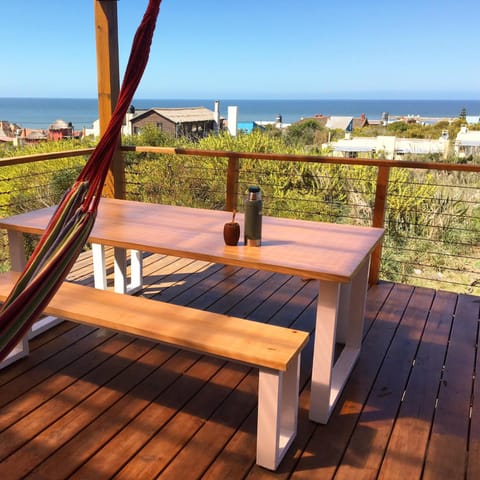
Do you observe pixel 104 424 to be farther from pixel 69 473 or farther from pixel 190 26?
pixel 190 26

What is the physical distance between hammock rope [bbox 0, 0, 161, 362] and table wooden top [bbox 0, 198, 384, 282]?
1.82 ft

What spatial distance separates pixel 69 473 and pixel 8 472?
0.20 metres

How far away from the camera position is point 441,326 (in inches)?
118

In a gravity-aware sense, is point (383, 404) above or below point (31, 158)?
below

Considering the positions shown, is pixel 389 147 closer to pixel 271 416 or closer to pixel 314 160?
pixel 314 160

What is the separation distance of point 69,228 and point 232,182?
8.10 feet

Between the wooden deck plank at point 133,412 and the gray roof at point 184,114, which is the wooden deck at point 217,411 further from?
the gray roof at point 184,114

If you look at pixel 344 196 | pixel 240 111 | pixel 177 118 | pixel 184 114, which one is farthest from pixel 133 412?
pixel 240 111

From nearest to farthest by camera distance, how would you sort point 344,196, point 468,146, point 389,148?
point 344,196 → point 468,146 → point 389,148

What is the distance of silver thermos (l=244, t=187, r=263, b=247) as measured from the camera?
2105 mm

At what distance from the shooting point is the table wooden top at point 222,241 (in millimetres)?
1935

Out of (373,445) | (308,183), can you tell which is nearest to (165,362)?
(373,445)

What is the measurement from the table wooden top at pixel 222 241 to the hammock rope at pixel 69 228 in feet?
1.82

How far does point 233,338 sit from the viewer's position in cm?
179
